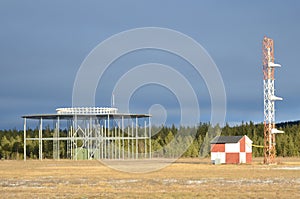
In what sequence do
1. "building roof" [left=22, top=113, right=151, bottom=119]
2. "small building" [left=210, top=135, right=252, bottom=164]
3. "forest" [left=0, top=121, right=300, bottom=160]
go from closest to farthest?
"small building" [left=210, top=135, right=252, bottom=164] → "building roof" [left=22, top=113, right=151, bottom=119] → "forest" [left=0, top=121, right=300, bottom=160]

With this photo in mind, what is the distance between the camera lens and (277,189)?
31.7m

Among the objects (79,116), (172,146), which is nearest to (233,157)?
(79,116)

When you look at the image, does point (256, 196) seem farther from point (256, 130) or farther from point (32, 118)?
→ point (256, 130)

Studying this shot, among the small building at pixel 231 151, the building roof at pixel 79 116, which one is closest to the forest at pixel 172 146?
the building roof at pixel 79 116

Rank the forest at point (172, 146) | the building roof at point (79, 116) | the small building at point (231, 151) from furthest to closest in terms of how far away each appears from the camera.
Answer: the forest at point (172, 146), the building roof at point (79, 116), the small building at point (231, 151)

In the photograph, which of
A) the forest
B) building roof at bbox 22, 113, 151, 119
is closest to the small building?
building roof at bbox 22, 113, 151, 119

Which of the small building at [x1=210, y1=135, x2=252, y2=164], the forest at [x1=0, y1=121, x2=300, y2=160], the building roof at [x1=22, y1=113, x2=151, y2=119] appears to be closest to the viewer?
the small building at [x1=210, y1=135, x2=252, y2=164]

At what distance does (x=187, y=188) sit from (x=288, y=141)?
339 ft

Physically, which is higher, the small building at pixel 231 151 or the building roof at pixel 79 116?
the building roof at pixel 79 116

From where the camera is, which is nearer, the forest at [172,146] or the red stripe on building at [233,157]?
the red stripe on building at [233,157]

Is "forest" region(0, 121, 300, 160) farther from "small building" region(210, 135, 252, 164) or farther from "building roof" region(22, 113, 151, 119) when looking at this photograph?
"small building" region(210, 135, 252, 164)

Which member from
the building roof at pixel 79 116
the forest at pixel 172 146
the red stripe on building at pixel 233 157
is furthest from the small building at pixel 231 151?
the forest at pixel 172 146

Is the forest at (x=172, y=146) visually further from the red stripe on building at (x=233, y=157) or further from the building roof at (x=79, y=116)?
the red stripe on building at (x=233, y=157)

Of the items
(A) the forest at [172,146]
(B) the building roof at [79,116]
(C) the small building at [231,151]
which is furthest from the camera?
(A) the forest at [172,146]
